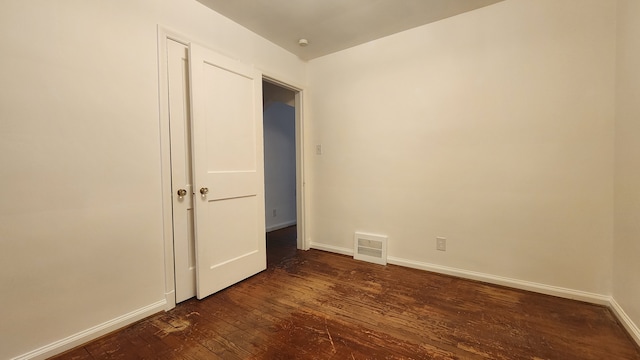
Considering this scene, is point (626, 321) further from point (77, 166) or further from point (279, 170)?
point (279, 170)

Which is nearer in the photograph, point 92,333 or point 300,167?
point 92,333

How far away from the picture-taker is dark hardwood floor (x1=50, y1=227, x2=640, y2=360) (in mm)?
1474

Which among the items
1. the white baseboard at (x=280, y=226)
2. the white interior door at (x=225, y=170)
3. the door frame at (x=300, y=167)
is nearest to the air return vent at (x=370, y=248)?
the door frame at (x=300, y=167)

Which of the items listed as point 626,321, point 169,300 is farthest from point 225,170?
point 626,321

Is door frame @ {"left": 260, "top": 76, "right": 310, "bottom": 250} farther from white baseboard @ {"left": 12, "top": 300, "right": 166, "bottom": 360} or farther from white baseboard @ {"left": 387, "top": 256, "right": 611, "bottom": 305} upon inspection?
white baseboard @ {"left": 12, "top": 300, "right": 166, "bottom": 360}

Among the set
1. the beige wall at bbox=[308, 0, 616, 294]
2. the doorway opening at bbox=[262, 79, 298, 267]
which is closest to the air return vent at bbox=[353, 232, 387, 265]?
the beige wall at bbox=[308, 0, 616, 294]

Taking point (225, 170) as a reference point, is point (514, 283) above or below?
below

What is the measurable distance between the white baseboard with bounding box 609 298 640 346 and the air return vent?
1732 millimetres

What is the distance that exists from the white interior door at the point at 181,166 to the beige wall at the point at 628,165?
310cm

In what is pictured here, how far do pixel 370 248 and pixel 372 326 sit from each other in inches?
49.7

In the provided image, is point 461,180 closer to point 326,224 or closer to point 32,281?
point 326,224

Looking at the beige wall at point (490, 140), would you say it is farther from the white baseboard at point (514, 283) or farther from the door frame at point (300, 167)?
the door frame at point (300, 167)

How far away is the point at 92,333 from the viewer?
5.16 feet

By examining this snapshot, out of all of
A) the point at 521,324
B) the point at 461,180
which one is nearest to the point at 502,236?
the point at 461,180
